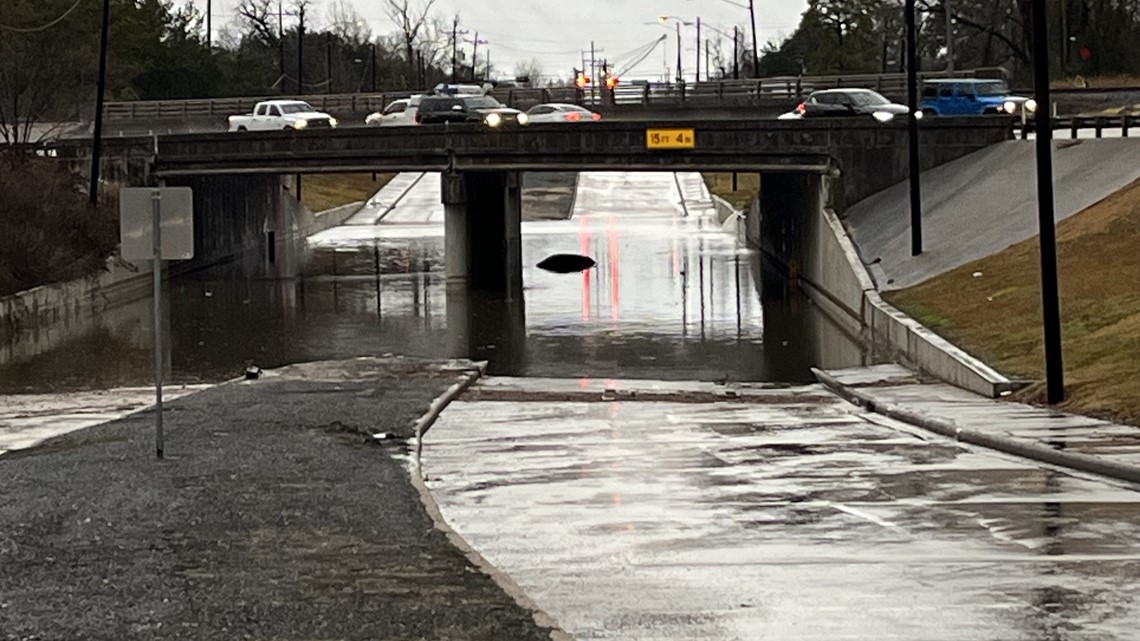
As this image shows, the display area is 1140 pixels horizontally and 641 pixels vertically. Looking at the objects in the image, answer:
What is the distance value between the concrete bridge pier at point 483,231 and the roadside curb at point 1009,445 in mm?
37880

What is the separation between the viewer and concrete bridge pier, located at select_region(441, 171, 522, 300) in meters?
73.2

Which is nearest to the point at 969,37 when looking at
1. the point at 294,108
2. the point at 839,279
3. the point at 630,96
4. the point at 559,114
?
the point at 630,96

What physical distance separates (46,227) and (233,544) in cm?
5223

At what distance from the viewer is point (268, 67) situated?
188 m

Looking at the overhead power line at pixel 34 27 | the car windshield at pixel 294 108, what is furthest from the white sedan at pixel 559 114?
the overhead power line at pixel 34 27

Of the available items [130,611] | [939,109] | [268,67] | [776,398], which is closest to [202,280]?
[939,109]

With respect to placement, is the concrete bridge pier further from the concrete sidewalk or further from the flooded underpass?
the concrete sidewalk

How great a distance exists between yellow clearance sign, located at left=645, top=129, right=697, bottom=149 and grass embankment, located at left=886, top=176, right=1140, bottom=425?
54.0 feet

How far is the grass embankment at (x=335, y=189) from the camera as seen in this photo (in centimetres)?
11888

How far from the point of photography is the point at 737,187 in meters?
129

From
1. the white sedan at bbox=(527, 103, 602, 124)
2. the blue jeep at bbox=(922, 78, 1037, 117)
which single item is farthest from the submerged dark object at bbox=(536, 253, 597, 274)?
the blue jeep at bbox=(922, 78, 1037, 117)

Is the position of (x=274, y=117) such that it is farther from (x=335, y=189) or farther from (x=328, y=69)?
(x=328, y=69)

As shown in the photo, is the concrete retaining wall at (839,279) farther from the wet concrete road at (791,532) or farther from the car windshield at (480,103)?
the car windshield at (480,103)

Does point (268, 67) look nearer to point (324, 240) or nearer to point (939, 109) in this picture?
point (324, 240)
